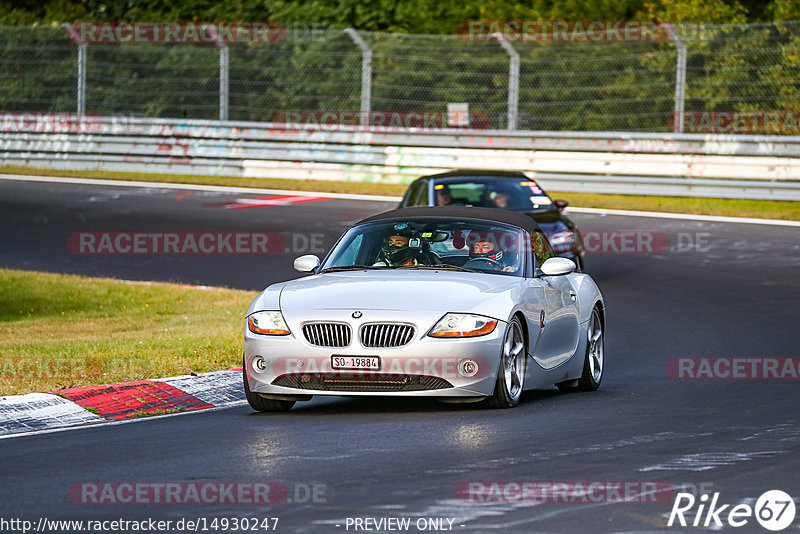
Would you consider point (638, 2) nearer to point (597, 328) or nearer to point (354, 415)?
point (597, 328)

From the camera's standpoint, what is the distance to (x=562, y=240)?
58.0ft

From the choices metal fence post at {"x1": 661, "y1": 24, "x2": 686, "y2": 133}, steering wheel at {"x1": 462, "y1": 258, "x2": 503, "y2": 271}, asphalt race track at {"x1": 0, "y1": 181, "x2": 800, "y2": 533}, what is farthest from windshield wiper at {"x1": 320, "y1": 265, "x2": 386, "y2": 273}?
metal fence post at {"x1": 661, "y1": 24, "x2": 686, "y2": 133}

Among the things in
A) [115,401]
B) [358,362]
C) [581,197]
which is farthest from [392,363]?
[581,197]

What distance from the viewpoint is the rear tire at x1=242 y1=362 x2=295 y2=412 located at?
1004 cm

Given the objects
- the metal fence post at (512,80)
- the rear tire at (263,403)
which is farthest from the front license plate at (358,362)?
the metal fence post at (512,80)

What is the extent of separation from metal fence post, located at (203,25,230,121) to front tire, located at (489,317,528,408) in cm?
2058

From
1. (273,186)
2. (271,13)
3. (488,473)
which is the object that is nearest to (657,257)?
(273,186)

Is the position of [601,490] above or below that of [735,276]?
above

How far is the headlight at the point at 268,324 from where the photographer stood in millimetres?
9773

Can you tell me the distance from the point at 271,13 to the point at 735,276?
22.2 meters

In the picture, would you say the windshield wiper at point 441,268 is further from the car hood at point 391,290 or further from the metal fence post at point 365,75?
the metal fence post at point 365,75

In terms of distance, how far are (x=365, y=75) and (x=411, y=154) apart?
173 cm

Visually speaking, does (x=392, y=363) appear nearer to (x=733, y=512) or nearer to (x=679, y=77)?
(x=733, y=512)

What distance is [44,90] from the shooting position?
104 ft
